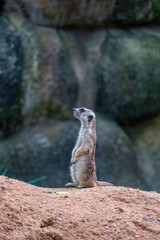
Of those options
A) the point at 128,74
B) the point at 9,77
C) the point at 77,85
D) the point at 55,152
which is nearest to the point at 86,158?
the point at 55,152

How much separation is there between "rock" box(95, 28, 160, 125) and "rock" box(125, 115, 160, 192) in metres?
0.23

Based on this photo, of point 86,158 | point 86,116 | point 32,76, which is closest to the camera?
point 86,158

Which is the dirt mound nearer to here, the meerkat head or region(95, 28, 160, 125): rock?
the meerkat head

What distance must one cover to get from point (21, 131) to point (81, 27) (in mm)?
1746

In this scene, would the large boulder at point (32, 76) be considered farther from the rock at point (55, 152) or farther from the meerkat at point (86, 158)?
the meerkat at point (86, 158)

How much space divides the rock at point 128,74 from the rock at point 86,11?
0.24 metres

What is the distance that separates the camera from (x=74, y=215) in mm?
2635

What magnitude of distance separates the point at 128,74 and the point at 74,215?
411 centimetres

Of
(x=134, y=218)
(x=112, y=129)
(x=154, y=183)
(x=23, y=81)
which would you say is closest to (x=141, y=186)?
(x=154, y=183)

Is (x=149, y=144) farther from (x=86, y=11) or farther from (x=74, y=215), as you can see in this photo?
(x=74, y=215)

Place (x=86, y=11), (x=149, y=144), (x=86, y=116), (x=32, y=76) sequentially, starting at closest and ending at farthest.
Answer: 1. (x=86, y=116)
2. (x=32, y=76)
3. (x=86, y=11)
4. (x=149, y=144)

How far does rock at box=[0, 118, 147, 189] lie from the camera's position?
579 cm

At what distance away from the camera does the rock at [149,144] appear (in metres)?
6.72

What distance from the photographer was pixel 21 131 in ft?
19.5
